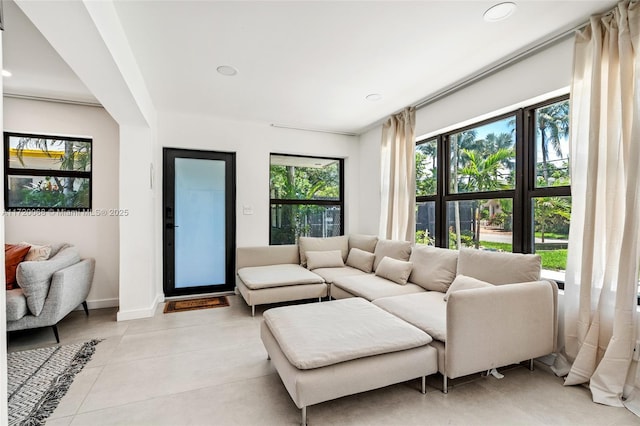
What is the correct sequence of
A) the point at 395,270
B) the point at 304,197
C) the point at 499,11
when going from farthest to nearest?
the point at 304,197, the point at 395,270, the point at 499,11

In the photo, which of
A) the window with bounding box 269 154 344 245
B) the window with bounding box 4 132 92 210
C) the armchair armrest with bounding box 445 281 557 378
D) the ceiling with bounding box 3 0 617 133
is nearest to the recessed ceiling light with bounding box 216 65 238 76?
the ceiling with bounding box 3 0 617 133

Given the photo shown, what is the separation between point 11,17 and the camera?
214cm

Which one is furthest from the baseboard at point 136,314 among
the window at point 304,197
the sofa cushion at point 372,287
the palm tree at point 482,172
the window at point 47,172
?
the palm tree at point 482,172

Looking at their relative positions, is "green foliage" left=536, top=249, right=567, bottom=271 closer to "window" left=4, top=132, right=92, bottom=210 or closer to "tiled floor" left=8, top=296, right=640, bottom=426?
"tiled floor" left=8, top=296, right=640, bottom=426

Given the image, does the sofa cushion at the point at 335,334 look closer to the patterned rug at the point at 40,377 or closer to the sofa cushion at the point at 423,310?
the sofa cushion at the point at 423,310

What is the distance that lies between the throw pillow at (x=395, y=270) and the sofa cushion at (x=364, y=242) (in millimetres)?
663

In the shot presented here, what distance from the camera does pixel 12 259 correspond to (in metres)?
3.00

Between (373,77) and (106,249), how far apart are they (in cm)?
359

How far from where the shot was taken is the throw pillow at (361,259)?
4.05m

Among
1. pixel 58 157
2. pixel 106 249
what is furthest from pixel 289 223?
pixel 58 157

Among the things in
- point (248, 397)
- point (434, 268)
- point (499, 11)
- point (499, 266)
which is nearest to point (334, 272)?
point (434, 268)

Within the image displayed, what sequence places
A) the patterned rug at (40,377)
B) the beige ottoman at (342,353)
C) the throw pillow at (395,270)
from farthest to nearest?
the throw pillow at (395,270)
the patterned rug at (40,377)
the beige ottoman at (342,353)

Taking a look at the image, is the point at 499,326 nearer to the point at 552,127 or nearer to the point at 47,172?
the point at 552,127

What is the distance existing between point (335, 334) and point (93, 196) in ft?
11.1
